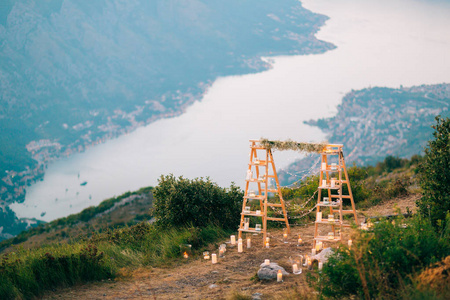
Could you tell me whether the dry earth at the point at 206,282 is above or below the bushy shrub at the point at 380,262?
below

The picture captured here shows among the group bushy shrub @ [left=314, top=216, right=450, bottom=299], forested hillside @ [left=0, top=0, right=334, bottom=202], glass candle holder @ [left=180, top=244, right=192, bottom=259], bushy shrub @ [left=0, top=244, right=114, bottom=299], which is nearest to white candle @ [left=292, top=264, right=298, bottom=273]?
bushy shrub @ [left=314, top=216, right=450, bottom=299]

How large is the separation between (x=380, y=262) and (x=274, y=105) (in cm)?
8249

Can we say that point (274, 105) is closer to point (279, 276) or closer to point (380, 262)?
point (279, 276)

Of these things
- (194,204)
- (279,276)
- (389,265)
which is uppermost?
(194,204)

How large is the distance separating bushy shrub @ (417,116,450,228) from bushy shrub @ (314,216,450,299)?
1723mm

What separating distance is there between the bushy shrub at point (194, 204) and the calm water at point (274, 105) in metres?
49.2

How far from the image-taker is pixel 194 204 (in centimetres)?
1167

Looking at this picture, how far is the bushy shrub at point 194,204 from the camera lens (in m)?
11.5

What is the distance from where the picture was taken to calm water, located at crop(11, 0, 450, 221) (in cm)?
6781

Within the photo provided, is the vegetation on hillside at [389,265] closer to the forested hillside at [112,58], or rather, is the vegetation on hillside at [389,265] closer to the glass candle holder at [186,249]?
the glass candle holder at [186,249]

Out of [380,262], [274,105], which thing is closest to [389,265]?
Result: [380,262]

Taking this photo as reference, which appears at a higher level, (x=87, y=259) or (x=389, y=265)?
(x=389, y=265)

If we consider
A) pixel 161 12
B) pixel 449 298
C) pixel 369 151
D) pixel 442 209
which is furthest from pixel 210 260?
pixel 161 12

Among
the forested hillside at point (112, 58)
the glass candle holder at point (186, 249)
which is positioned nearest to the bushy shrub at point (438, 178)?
the glass candle holder at point (186, 249)
